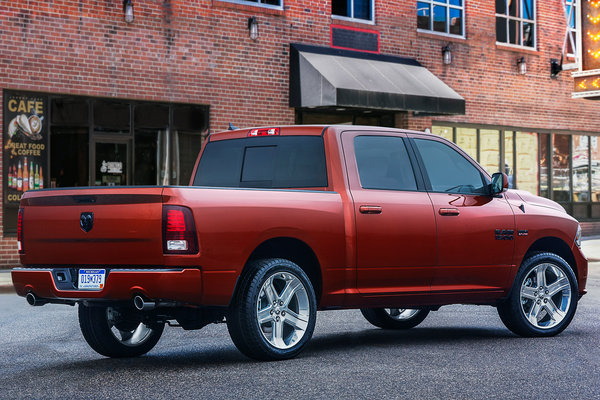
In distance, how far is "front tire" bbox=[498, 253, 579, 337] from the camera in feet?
31.6

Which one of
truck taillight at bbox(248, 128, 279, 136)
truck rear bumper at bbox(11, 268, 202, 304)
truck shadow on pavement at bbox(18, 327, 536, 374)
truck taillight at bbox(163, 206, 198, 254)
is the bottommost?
truck shadow on pavement at bbox(18, 327, 536, 374)

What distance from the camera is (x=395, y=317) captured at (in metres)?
10.6

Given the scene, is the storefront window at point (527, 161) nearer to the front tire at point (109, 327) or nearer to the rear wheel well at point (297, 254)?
the rear wheel well at point (297, 254)

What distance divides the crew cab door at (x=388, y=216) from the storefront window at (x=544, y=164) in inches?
805

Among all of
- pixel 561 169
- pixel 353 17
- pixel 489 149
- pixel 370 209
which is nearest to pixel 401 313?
pixel 370 209

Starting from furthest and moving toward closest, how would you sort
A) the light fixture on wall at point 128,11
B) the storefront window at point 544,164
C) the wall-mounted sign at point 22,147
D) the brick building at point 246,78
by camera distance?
the storefront window at point 544,164
the light fixture on wall at point 128,11
the brick building at point 246,78
the wall-mounted sign at point 22,147

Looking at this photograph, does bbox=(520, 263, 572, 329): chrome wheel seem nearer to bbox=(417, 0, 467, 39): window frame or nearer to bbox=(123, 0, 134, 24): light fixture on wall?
bbox=(123, 0, 134, 24): light fixture on wall

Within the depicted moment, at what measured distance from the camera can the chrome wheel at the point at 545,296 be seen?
384 inches

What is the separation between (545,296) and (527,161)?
19.2 meters

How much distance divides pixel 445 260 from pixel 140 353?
9.06 feet

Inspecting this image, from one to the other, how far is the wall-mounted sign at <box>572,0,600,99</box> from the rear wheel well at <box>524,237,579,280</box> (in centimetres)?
1597

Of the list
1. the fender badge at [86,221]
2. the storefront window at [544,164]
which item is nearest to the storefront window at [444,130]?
the storefront window at [544,164]

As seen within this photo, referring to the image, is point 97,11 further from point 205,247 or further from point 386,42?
point 205,247

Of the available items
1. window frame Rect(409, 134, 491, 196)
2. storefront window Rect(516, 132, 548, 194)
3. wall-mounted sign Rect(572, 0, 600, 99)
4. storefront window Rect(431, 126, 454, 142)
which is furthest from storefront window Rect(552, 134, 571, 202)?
window frame Rect(409, 134, 491, 196)
